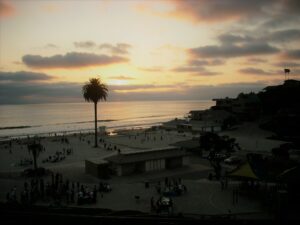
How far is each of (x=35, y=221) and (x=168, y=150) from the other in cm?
2315

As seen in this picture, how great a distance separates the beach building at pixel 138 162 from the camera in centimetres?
3359

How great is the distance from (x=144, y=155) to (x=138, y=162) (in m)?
1.10

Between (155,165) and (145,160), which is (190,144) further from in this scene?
(145,160)

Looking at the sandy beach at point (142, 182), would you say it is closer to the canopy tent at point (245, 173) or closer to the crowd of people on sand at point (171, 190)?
the crowd of people on sand at point (171, 190)

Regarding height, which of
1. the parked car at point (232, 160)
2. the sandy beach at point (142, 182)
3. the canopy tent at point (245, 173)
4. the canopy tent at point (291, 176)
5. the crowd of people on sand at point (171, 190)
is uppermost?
the canopy tent at point (291, 176)

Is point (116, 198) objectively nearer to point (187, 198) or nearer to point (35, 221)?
point (187, 198)

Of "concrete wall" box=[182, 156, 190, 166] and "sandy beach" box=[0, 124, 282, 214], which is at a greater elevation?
"concrete wall" box=[182, 156, 190, 166]

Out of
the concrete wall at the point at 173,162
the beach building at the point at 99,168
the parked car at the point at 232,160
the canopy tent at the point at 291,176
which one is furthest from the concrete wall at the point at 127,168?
the canopy tent at the point at 291,176

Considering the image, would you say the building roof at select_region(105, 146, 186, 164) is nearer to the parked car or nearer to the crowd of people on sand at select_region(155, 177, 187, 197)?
the parked car

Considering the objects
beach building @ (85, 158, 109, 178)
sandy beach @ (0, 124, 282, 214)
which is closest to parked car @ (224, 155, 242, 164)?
sandy beach @ (0, 124, 282, 214)

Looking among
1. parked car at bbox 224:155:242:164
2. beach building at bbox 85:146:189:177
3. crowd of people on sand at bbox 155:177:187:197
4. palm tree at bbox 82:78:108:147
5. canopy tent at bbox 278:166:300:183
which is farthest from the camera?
palm tree at bbox 82:78:108:147

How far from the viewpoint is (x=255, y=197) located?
2466 centimetres

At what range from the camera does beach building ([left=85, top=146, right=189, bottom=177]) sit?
3359 cm

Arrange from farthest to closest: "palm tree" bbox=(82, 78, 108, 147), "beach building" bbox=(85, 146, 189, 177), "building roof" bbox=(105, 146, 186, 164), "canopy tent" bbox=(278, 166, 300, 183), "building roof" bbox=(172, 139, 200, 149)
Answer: "palm tree" bbox=(82, 78, 108, 147) < "building roof" bbox=(172, 139, 200, 149) < "building roof" bbox=(105, 146, 186, 164) < "beach building" bbox=(85, 146, 189, 177) < "canopy tent" bbox=(278, 166, 300, 183)
